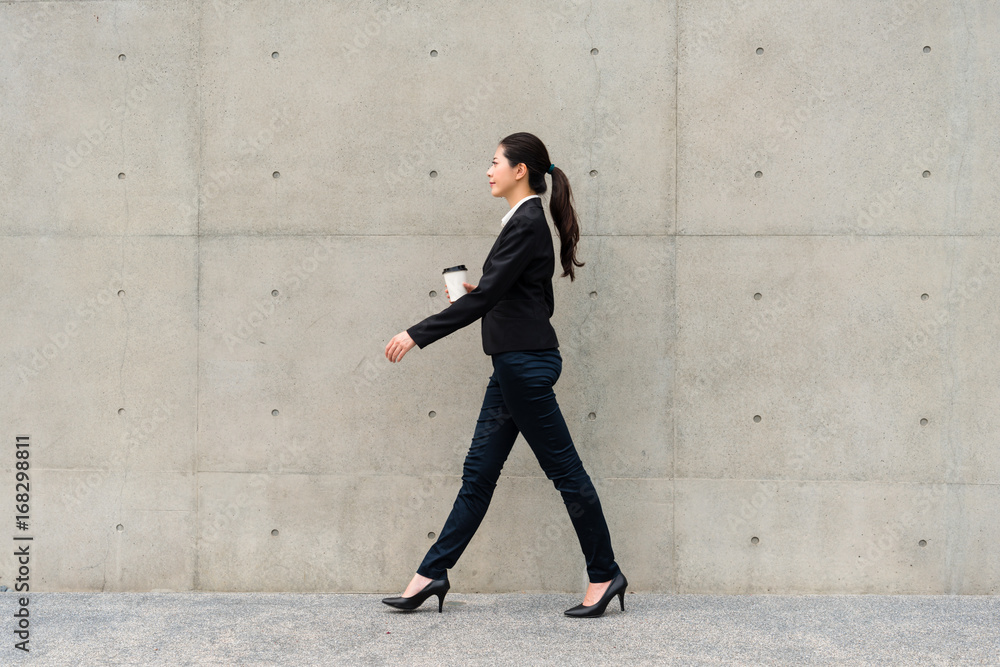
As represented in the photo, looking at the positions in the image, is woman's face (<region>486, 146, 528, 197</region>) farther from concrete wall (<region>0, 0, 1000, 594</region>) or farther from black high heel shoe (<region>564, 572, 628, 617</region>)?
black high heel shoe (<region>564, 572, 628, 617</region>)

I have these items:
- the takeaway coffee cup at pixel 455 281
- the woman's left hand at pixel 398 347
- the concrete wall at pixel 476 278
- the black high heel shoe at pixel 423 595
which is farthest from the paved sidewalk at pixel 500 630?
the takeaway coffee cup at pixel 455 281

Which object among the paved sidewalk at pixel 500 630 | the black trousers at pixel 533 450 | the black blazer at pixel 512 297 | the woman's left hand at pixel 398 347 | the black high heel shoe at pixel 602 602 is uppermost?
the black blazer at pixel 512 297

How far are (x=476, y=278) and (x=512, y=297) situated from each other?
17.6 inches

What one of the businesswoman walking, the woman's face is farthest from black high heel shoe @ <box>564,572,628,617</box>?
the woman's face

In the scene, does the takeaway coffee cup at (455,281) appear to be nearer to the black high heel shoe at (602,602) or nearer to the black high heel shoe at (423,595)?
the black high heel shoe at (423,595)

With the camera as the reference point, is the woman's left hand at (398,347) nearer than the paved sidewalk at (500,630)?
No

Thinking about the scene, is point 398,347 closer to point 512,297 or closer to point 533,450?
point 512,297

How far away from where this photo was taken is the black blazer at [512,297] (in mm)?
3119

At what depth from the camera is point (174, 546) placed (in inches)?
145

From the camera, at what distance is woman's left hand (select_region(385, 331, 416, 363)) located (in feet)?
10.0

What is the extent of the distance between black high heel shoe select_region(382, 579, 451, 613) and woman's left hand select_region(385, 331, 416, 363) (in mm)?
893

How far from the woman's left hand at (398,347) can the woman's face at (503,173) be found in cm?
67

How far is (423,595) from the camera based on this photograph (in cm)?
330

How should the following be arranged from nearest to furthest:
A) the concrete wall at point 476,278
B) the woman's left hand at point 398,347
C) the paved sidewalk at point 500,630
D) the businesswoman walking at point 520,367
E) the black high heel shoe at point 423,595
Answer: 1. the paved sidewalk at point 500,630
2. the woman's left hand at point 398,347
3. the businesswoman walking at point 520,367
4. the black high heel shoe at point 423,595
5. the concrete wall at point 476,278
